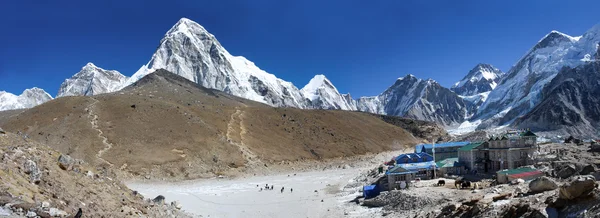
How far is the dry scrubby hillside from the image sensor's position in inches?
3115

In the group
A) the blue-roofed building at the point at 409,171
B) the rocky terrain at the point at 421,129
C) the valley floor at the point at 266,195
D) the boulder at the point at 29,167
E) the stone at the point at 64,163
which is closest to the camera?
the boulder at the point at 29,167

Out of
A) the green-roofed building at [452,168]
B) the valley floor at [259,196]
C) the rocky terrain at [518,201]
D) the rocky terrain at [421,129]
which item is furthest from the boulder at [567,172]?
the rocky terrain at [421,129]

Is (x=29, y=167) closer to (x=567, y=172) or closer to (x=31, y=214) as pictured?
(x=31, y=214)

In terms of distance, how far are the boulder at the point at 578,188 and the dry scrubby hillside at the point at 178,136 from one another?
2667 inches

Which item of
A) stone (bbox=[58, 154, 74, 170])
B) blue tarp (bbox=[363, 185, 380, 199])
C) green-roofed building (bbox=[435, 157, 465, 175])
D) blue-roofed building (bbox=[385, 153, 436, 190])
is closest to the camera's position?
stone (bbox=[58, 154, 74, 170])

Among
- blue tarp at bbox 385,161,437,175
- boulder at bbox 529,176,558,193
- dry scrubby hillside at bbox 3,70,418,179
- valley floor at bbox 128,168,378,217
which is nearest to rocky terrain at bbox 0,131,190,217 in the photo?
valley floor at bbox 128,168,378,217

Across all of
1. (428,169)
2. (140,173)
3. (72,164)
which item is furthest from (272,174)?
(72,164)

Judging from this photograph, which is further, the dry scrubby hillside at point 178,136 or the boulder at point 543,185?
the dry scrubby hillside at point 178,136

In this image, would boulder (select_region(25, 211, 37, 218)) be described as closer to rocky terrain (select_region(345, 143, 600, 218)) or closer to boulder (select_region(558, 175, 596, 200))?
rocky terrain (select_region(345, 143, 600, 218))

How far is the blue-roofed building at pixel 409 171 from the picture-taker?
50812 mm

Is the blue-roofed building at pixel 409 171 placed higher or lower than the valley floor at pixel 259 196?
higher

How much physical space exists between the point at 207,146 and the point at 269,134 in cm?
3006

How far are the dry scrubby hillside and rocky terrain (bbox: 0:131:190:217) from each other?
1959 inches

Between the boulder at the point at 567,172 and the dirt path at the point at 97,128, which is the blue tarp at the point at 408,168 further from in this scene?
the dirt path at the point at 97,128
